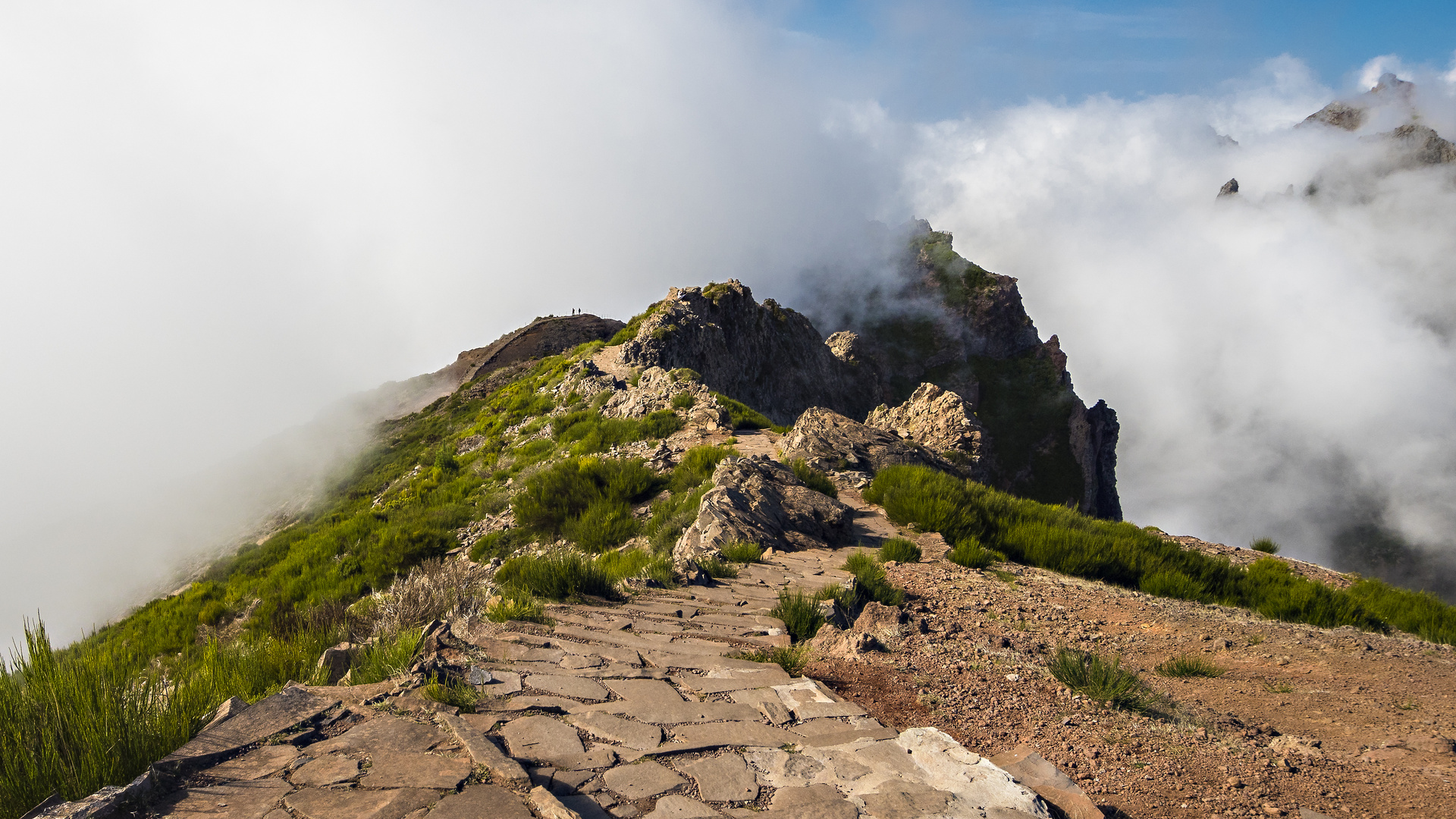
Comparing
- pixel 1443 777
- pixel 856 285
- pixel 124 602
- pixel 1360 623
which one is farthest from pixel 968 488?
pixel 856 285

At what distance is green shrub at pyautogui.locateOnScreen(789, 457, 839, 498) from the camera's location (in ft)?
34.0

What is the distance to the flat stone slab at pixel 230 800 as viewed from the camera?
2.41 m

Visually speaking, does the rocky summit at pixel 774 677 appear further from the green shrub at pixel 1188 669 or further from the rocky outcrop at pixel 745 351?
the rocky outcrop at pixel 745 351

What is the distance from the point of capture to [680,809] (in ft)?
8.48

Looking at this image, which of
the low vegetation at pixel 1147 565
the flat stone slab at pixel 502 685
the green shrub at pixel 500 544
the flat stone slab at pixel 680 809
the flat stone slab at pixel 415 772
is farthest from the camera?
the green shrub at pixel 500 544

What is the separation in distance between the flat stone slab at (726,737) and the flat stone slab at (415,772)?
Result: 86cm

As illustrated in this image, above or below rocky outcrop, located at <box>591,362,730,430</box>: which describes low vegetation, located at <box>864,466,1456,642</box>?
below

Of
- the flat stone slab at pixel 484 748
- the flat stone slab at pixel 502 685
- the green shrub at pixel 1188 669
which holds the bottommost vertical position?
the green shrub at pixel 1188 669

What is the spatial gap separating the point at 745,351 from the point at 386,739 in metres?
32.0

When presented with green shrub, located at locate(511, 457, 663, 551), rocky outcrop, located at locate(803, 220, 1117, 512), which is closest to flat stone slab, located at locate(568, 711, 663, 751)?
green shrub, located at locate(511, 457, 663, 551)

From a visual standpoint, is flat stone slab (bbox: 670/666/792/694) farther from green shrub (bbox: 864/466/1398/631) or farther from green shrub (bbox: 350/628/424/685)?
green shrub (bbox: 864/466/1398/631)

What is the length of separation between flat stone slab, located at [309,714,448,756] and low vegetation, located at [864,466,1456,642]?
6055 millimetres

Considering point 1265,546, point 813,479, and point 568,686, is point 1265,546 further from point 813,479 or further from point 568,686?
point 568,686

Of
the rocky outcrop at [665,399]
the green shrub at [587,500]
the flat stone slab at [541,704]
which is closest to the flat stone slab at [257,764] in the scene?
the flat stone slab at [541,704]
